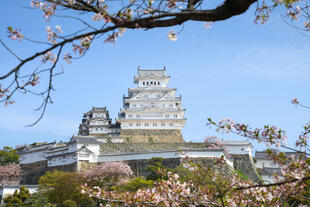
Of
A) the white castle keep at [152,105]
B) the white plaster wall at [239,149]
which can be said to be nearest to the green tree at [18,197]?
the white castle keep at [152,105]

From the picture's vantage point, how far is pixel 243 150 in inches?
1265

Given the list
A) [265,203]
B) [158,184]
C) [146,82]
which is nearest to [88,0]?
[158,184]

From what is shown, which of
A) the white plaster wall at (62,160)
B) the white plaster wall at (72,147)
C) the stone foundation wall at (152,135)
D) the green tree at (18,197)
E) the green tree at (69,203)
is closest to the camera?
the green tree at (69,203)

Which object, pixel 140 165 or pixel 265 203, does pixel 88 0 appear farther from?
pixel 140 165

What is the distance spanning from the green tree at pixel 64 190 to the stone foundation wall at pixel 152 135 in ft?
48.7

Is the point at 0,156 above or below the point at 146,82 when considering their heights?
→ below

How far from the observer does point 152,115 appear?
39438 mm

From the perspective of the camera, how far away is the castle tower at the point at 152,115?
125ft

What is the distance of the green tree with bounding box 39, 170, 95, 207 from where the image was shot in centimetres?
2000

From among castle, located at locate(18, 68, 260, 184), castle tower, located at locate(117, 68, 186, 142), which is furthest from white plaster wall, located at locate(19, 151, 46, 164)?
castle tower, located at locate(117, 68, 186, 142)

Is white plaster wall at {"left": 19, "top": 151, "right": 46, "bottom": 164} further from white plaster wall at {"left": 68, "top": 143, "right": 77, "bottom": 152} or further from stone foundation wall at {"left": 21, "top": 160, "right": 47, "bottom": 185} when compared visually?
white plaster wall at {"left": 68, "top": 143, "right": 77, "bottom": 152}

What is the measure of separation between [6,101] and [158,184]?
4.06 meters

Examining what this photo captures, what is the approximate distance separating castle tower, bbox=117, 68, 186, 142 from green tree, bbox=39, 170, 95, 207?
1487 cm

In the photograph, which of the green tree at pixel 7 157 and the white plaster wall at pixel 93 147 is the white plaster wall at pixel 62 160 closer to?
the white plaster wall at pixel 93 147
